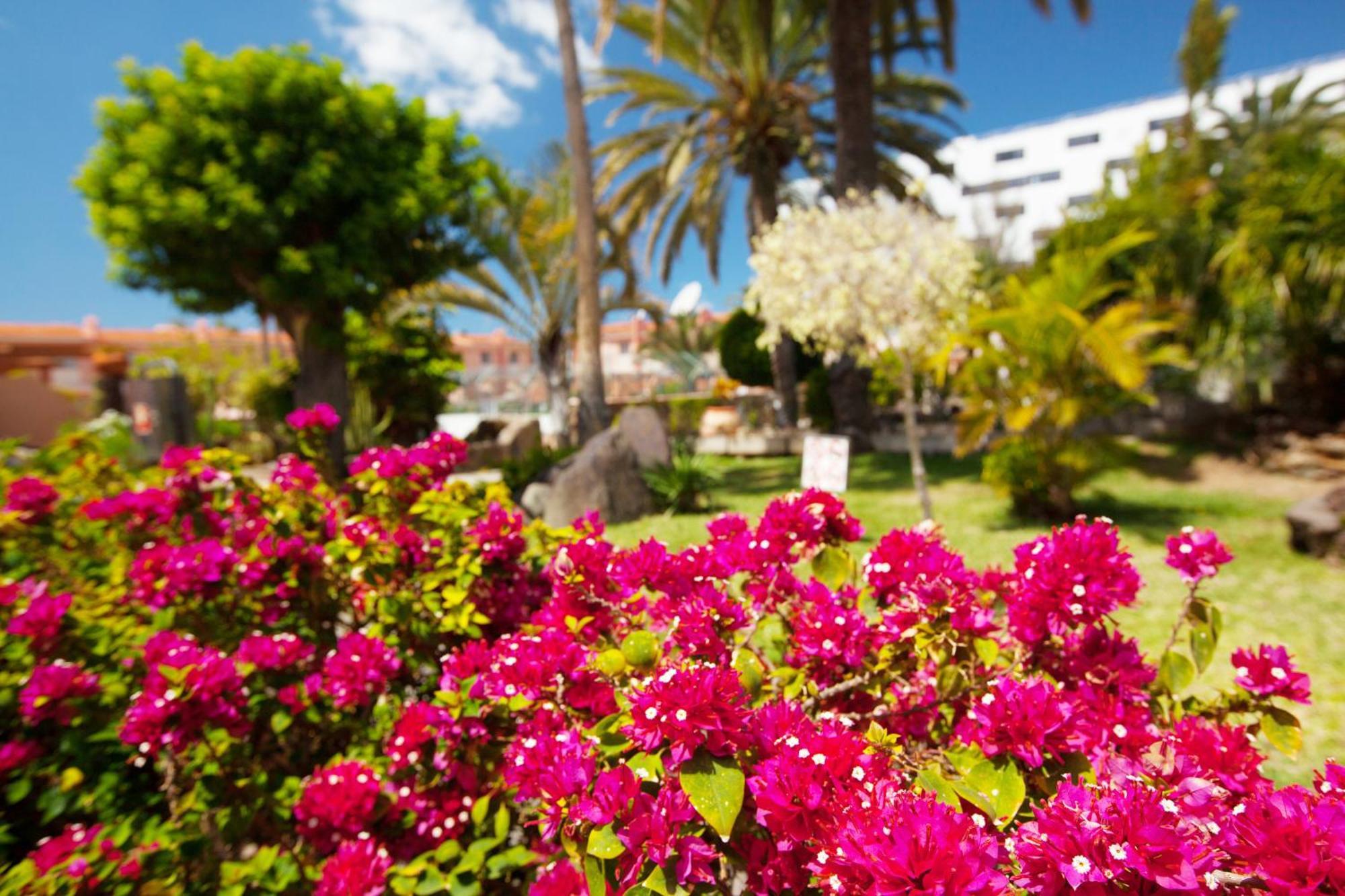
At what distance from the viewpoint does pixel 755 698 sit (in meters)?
1.25

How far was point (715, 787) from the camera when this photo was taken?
899mm

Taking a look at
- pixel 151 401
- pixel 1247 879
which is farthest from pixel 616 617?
pixel 151 401

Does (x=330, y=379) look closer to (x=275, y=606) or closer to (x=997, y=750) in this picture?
(x=275, y=606)

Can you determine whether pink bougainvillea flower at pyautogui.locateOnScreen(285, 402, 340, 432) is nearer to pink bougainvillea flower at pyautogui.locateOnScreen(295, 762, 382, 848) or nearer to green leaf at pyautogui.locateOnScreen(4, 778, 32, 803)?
green leaf at pyautogui.locateOnScreen(4, 778, 32, 803)

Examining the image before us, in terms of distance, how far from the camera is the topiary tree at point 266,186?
27.0 ft

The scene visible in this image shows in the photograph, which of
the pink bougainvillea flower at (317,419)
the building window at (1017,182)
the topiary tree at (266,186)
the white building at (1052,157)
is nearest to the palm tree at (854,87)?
the topiary tree at (266,186)

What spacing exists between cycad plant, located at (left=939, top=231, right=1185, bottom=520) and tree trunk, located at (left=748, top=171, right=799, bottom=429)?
22.0 feet

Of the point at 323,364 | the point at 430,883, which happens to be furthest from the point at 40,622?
the point at 323,364

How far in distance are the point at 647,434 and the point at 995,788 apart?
8.10 metres

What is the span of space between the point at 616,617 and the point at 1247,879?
1156mm

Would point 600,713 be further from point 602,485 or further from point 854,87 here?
point 854,87

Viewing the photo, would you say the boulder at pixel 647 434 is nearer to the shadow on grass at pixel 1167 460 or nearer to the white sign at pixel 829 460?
the white sign at pixel 829 460

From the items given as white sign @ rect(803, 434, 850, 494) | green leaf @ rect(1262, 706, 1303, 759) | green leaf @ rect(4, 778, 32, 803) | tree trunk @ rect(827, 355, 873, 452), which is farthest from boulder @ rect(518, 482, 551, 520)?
green leaf @ rect(1262, 706, 1303, 759)

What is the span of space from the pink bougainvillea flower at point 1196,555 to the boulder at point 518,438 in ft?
36.7
